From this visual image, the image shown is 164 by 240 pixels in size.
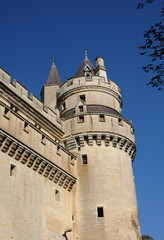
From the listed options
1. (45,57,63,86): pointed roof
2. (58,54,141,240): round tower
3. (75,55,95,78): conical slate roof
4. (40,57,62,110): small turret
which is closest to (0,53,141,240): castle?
(58,54,141,240): round tower

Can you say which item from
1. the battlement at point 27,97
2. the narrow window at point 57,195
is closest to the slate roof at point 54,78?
the battlement at point 27,97

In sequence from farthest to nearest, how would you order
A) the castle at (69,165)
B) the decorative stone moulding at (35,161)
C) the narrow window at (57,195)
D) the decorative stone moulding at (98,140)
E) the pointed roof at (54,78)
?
the pointed roof at (54,78) → the decorative stone moulding at (98,140) → the narrow window at (57,195) → the castle at (69,165) → the decorative stone moulding at (35,161)

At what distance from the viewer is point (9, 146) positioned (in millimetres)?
18922

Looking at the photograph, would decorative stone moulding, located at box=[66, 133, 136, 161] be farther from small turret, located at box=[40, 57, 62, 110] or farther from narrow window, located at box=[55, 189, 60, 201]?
small turret, located at box=[40, 57, 62, 110]

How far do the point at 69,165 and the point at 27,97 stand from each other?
576cm

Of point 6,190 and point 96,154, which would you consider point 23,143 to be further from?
point 96,154

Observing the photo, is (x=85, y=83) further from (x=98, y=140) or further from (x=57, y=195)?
(x=57, y=195)

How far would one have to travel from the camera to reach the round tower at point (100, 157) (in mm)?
22906

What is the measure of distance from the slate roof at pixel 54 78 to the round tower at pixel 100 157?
15.1 ft

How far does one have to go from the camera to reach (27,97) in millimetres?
25125

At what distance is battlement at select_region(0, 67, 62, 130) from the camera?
23225mm

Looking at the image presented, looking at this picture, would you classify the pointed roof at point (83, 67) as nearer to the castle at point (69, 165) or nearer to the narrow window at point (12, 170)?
the castle at point (69, 165)

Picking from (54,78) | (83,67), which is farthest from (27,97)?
(54,78)

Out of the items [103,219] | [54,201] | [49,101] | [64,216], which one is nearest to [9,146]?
[54,201]
